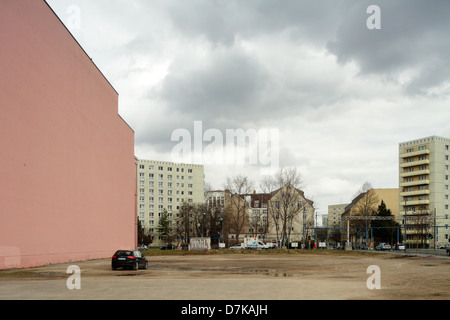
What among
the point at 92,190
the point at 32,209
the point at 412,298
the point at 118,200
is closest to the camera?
the point at 412,298

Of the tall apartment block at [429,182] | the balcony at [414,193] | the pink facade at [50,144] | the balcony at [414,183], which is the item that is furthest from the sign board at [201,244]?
the balcony at [414,183]

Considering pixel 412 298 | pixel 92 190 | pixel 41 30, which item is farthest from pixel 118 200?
pixel 412 298

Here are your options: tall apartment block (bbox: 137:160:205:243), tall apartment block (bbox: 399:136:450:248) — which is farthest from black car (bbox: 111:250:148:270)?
tall apartment block (bbox: 137:160:205:243)

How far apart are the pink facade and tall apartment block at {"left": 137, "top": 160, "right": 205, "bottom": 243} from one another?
270ft

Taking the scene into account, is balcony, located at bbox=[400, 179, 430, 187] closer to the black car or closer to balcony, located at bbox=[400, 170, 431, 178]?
balcony, located at bbox=[400, 170, 431, 178]

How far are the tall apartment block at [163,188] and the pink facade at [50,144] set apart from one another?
270ft

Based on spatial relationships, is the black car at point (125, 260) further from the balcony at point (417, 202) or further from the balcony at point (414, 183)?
the balcony at point (417, 202)

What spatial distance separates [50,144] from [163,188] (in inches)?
4021

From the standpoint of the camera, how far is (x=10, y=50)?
25.6m

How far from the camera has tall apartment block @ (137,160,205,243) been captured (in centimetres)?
12912

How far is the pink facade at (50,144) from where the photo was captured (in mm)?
25469

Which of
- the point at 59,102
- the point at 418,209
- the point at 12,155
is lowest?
the point at 418,209

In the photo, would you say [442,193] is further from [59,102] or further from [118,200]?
[59,102]
